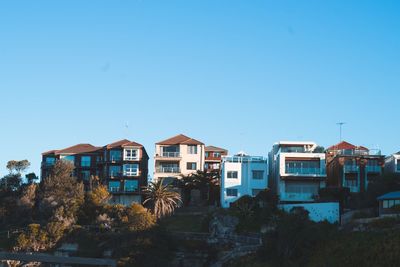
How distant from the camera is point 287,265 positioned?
144 ft

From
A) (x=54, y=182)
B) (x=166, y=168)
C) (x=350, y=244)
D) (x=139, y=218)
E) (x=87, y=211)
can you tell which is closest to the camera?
(x=350, y=244)

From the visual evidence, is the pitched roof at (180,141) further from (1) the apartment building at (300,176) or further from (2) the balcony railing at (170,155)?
(1) the apartment building at (300,176)

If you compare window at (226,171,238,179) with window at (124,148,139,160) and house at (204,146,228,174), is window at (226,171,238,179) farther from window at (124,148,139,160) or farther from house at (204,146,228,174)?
house at (204,146,228,174)

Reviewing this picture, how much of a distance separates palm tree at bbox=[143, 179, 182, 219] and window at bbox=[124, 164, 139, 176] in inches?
331

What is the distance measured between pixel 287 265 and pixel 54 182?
31.6 meters

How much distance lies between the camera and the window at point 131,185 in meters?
74.2

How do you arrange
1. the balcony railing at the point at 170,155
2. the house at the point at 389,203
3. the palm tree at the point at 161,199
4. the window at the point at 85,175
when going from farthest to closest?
the window at the point at 85,175, the balcony railing at the point at 170,155, the palm tree at the point at 161,199, the house at the point at 389,203

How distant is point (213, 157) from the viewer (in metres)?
85.3

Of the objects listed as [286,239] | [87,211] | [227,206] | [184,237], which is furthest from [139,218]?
[286,239]

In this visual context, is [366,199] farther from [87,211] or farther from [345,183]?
[87,211]

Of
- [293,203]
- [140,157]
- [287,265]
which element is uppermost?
[140,157]

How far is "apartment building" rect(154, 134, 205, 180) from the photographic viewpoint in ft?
249

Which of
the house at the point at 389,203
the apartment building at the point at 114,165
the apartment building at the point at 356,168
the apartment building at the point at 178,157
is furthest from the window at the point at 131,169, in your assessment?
the house at the point at 389,203

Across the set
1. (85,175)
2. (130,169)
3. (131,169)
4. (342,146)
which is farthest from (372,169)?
(85,175)
